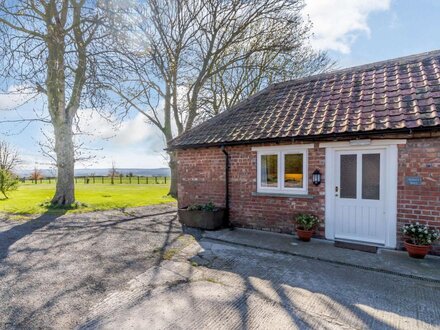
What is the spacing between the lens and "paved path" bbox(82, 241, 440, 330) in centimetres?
323

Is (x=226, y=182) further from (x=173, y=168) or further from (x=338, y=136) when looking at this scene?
(x=173, y=168)

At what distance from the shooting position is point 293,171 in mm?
7133

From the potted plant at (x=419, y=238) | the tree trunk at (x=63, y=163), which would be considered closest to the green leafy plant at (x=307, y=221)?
the potted plant at (x=419, y=238)

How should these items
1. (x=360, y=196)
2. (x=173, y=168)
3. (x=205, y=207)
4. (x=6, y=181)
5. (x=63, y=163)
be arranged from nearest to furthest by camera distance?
(x=360, y=196), (x=205, y=207), (x=63, y=163), (x=6, y=181), (x=173, y=168)

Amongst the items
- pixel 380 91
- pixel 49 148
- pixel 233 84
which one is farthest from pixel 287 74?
pixel 49 148

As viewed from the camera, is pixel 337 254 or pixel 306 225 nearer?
pixel 337 254

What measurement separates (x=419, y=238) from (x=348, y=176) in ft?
6.01

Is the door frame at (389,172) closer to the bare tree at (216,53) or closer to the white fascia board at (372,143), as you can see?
the white fascia board at (372,143)

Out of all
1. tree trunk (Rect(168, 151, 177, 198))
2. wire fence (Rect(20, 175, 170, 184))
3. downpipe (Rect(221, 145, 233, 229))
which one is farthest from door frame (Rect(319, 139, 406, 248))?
wire fence (Rect(20, 175, 170, 184))

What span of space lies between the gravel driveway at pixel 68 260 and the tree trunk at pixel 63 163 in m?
2.72

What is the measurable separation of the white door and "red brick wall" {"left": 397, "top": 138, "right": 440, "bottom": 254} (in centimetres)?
34

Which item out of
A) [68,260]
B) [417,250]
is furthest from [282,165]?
[68,260]

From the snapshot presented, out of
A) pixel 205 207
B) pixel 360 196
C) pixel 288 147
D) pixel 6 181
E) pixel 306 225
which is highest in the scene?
pixel 288 147

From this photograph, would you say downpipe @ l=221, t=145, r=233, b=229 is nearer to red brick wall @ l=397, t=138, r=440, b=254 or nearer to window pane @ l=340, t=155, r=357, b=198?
window pane @ l=340, t=155, r=357, b=198
